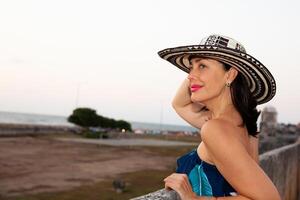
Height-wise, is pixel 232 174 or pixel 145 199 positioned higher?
pixel 232 174

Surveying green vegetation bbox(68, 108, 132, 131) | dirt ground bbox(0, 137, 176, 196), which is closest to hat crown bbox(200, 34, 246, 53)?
dirt ground bbox(0, 137, 176, 196)

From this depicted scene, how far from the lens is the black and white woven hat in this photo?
2117 millimetres

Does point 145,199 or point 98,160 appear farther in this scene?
point 98,160

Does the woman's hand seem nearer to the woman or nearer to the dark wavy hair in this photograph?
the woman

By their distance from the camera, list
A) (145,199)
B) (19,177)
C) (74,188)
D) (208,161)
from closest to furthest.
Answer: (208,161) < (145,199) < (74,188) < (19,177)

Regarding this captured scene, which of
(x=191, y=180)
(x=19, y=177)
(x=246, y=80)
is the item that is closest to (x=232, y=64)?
(x=246, y=80)

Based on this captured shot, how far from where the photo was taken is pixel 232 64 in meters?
2.20

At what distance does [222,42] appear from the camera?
2213 mm

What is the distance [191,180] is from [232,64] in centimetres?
63

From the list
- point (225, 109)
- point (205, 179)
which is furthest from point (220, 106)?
point (205, 179)

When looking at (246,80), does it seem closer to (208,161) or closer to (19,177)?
(208,161)

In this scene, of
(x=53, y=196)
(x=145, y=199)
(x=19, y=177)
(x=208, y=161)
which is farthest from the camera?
(x=19, y=177)

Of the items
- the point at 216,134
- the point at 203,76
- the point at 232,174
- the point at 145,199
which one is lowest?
the point at 145,199

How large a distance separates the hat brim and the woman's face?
39 mm
